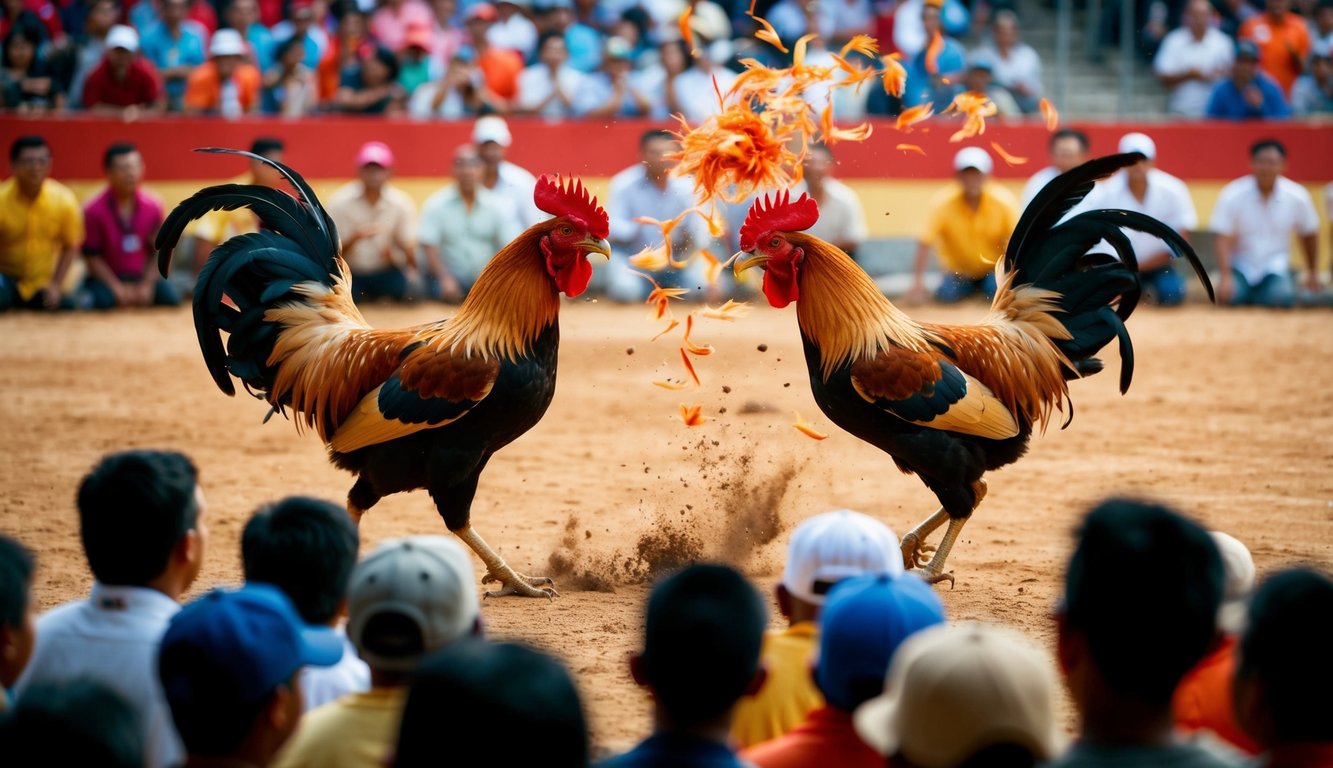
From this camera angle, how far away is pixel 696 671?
2629 mm

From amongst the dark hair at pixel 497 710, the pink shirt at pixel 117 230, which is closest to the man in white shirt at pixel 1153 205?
the pink shirt at pixel 117 230

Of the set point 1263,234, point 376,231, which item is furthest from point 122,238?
point 1263,234

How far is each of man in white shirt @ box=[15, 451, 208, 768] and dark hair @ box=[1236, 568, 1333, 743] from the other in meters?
2.17

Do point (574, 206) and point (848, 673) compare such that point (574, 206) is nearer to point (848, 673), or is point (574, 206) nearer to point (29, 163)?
point (848, 673)

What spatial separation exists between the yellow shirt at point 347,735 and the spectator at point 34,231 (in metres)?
12.2

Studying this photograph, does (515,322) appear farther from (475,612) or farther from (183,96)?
(183,96)

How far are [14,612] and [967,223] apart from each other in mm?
12432

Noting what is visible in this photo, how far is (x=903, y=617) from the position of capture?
2.93 meters

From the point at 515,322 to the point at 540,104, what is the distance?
1030 cm

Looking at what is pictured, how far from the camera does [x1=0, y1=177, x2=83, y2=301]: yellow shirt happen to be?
13688 millimetres

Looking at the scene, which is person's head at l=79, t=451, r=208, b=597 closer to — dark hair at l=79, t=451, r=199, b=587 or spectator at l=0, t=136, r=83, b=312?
dark hair at l=79, t=451, r=199, b=587

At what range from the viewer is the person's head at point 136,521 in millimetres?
3322

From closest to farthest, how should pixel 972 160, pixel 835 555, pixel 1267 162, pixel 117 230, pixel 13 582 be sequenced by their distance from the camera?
1. pixel 13 582
2. pixel 835 555
3. pixel 117 230
4. pixel 972 160
5. pixel 1267 162

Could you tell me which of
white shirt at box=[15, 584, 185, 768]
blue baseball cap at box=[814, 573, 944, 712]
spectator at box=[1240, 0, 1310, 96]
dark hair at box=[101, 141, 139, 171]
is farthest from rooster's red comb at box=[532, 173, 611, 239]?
spectator at box=[1240, 0, 1310, 96]
